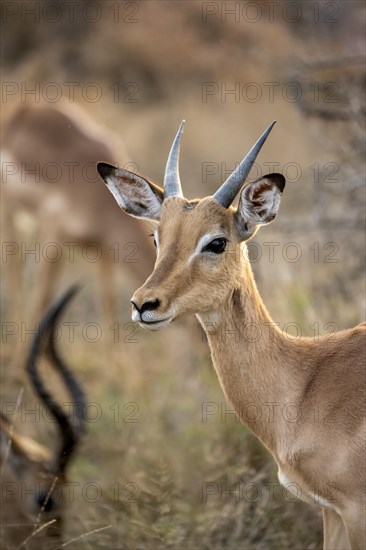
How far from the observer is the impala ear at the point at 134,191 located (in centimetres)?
487

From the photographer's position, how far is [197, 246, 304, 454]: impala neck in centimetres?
459

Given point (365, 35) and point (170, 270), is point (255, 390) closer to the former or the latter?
point (170, 270)

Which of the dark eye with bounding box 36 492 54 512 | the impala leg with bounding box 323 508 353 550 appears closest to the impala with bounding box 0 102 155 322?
the dark eye with bounding box 36 492 54 512

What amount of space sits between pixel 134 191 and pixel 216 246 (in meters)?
0.62

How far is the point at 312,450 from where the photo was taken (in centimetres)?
435

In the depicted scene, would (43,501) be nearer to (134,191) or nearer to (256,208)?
(134,191)

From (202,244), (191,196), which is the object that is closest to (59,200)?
(191,196)

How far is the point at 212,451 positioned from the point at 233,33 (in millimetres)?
12748

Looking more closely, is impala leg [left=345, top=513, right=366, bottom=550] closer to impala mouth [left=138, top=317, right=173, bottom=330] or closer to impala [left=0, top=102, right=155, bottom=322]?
impala mouth [left=138, top=317, right=173, bottom=330]

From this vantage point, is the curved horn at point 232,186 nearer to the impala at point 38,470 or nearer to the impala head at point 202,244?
the impala head at point 202,244

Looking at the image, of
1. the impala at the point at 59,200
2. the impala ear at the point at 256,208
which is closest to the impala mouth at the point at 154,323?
the impala ear at the point at 256,208

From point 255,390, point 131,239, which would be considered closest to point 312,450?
point 255,390

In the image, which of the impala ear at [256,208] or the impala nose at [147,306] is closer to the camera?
the impala nose at [147,306]

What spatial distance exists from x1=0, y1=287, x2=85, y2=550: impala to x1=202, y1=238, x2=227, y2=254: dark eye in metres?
2.03
